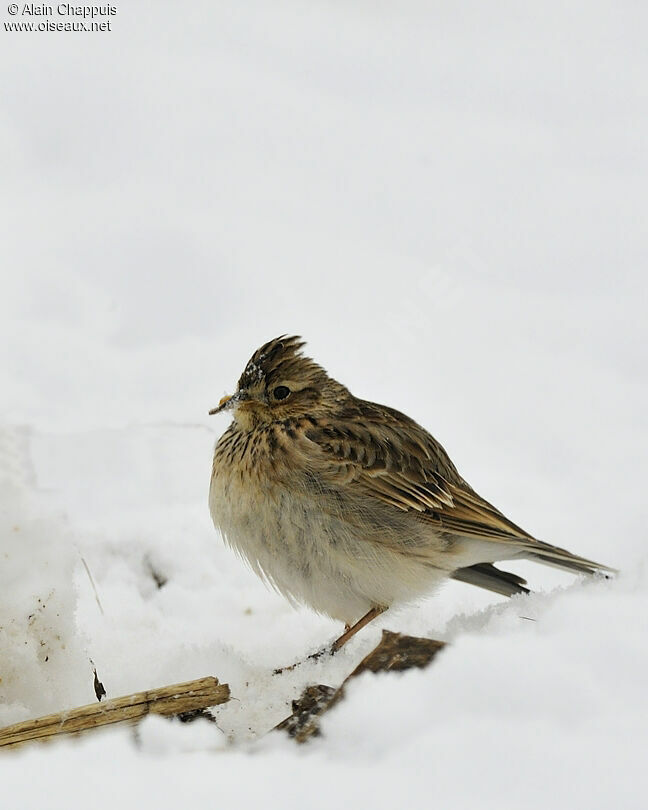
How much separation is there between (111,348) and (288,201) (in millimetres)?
2224

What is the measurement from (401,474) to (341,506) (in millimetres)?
393

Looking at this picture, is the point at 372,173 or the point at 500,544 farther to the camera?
the point at 372,173

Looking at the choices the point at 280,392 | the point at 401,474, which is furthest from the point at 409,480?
the point at 280,392

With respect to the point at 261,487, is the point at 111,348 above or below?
above

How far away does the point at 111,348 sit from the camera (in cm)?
741

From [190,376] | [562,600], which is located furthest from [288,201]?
[562,600]

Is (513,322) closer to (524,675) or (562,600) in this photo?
(562,600)

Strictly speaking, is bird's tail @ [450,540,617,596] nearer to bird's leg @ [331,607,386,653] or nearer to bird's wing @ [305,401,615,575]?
bird's wing @ [305,401,615,575]

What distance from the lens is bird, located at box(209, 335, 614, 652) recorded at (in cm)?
474

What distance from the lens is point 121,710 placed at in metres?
3.66

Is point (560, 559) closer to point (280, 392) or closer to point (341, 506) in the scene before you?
point (341, 506)

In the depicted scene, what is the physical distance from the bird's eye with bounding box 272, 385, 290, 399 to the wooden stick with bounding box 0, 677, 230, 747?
1.66 m

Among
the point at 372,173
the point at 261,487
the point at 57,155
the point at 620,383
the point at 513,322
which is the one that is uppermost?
the point at 57,155

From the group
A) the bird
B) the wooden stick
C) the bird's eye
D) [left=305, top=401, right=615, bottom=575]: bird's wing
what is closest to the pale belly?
the bird
